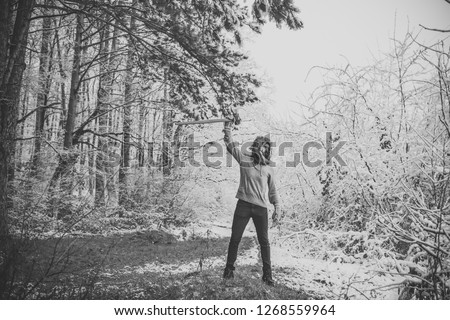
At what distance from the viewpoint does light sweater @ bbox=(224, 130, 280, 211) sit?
11.7 feet

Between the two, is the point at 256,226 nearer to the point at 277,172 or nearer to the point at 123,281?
the point at 123,281

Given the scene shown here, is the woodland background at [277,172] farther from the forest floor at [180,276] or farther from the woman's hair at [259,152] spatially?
the woman's hair at [259,152]

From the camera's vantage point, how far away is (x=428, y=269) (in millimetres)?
2707

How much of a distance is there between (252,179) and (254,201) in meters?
0.29

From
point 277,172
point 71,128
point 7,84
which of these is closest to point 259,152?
point 7,84

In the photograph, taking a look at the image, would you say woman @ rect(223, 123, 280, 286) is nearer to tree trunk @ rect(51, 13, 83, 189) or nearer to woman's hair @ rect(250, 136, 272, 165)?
woman's hair @ rect(250, 136, 272, 165)

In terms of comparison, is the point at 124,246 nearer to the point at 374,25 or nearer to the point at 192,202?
the point at 192,202

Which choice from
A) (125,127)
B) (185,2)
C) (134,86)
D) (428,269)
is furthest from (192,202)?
(428,269)

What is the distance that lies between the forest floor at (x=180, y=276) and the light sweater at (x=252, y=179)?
1.05m

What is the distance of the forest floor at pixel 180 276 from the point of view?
3037 mm

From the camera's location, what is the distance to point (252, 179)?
360 centimetres

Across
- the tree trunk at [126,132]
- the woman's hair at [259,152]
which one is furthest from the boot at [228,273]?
the tree trunk at [126,132]

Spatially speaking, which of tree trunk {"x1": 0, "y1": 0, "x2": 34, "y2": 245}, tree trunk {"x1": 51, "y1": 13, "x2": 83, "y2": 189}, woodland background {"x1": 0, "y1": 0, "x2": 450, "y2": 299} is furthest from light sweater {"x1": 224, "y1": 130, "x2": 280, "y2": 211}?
tree trunk {"x1": 51, "y1": 13, "x2": 83, "y2": 189}
